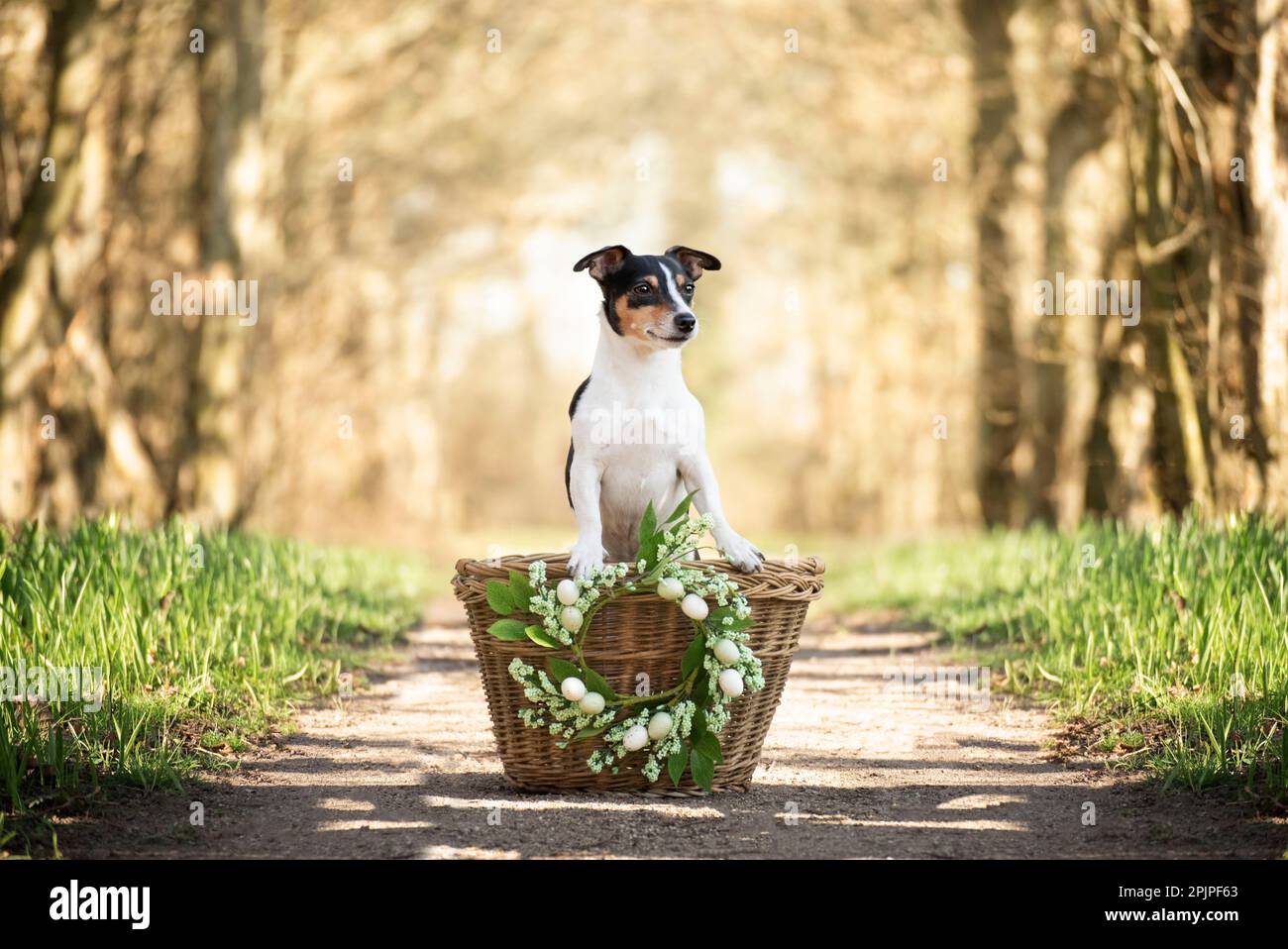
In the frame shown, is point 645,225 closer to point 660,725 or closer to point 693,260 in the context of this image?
point 693,260

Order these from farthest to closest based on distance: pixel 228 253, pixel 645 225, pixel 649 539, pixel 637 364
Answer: pixel 645 225, pixel 228 253, pixel 637 364, pixel 649 539

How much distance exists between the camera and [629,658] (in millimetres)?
5363

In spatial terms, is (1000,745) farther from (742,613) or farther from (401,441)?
(401,441)

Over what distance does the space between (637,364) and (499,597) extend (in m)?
1.14

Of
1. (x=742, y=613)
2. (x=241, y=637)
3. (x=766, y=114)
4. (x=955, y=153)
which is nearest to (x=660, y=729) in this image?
(x=742, y=613)

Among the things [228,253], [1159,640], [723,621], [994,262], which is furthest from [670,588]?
[994,262]

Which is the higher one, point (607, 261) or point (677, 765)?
point (607, 261)

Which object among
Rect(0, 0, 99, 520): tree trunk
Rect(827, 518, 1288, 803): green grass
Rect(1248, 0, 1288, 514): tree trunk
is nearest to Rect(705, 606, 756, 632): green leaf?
Rect(827, 518, 1288, 803): green grass

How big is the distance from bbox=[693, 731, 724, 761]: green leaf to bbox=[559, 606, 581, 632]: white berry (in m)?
0.61

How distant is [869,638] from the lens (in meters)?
9.82

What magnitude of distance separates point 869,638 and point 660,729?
480cm

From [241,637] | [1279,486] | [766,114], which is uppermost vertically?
[766,114]

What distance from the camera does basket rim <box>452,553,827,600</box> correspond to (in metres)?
5.39

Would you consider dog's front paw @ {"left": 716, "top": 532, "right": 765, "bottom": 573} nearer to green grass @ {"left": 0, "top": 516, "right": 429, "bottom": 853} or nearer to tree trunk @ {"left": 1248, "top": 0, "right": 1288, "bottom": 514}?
green grass @ {"left": 0, "top": 516, "right": 429, "bottom": 853}
